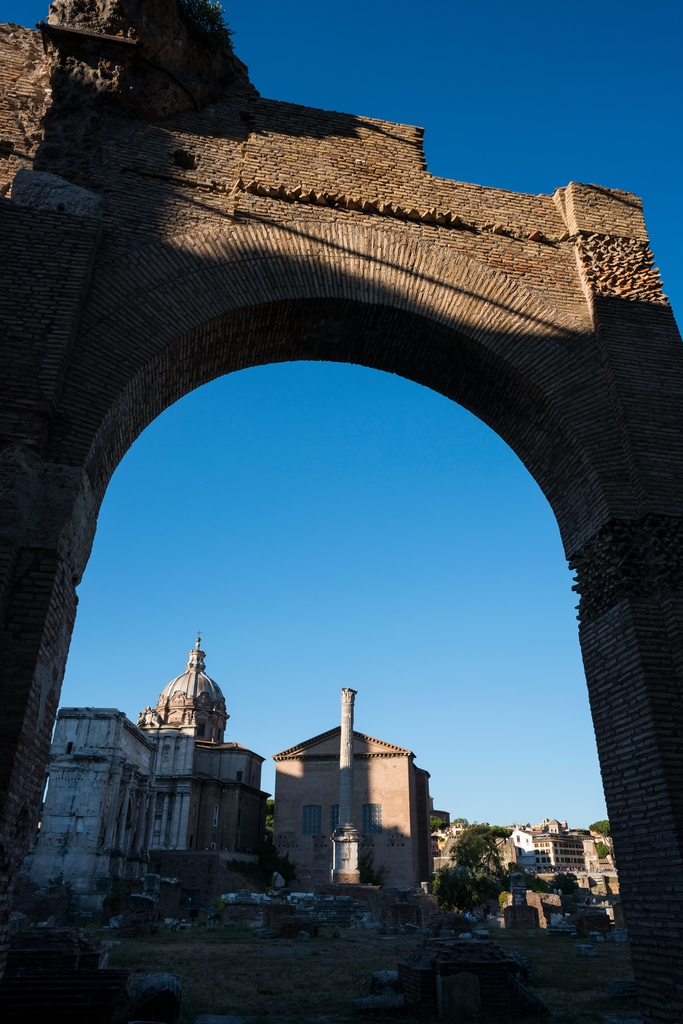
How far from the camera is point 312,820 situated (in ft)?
131

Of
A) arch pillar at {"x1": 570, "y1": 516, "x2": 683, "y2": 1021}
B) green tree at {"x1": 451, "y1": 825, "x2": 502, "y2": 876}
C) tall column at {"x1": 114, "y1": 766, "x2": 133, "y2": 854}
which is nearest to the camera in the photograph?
arch pillar at {"x1": 570, "y1": 516, "x2": 683, "y2": 1021}

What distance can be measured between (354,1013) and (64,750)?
2357 centimetres

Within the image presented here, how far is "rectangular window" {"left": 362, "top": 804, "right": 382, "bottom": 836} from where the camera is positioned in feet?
126

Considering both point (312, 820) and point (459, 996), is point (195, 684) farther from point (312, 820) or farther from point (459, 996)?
point (459, 996)

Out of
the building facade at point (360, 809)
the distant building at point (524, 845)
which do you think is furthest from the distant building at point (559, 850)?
the building facade at point (360, 809)

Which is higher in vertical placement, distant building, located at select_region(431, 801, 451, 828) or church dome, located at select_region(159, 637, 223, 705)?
church dome, located at select_region(159, 637, 223, 705)

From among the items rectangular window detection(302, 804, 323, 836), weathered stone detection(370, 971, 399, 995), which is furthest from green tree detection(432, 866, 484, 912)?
weathered stone detection(370, 971, 399, 995)

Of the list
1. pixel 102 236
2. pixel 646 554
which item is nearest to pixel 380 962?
pixel 646 554

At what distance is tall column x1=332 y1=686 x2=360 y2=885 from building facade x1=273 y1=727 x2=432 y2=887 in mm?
4535

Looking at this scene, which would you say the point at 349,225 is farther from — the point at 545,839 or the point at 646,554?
the point at 545,839

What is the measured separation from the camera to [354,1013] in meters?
7.12

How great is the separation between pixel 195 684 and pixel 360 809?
48.0ft

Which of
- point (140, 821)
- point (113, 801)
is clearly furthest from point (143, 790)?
point (113, 801)

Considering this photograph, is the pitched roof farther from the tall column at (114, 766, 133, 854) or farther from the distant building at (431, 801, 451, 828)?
the distant building at (431, 801, 451, 828)
